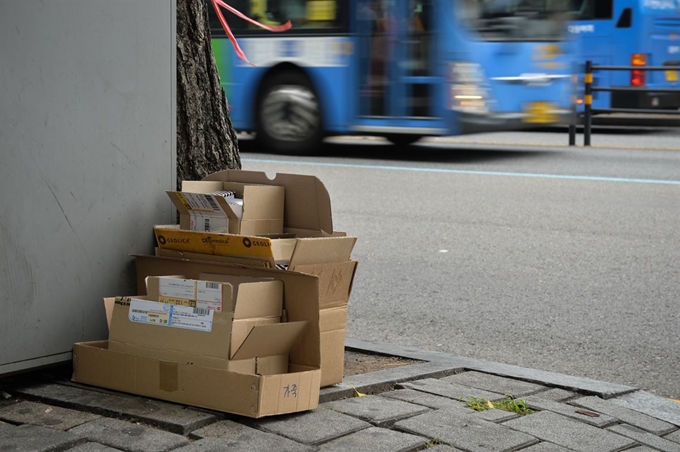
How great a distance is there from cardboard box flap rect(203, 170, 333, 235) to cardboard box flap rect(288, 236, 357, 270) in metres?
0.15

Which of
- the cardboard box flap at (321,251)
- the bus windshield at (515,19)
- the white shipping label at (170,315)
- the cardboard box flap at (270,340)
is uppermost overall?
the bus windshield at (515,19)

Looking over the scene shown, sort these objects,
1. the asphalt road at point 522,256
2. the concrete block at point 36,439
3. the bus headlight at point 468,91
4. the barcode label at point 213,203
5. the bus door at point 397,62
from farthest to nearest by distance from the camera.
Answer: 1. the bus door at point 397,62
2. the bus headlight at point 468,91
3. the asphalt road at point 522,256
4. the barcode label at point 213,203
5. the concrete block at point 36,439

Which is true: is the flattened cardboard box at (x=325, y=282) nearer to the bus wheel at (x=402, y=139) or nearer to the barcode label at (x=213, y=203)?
the barcode label at (x=213, y=203)

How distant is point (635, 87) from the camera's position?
16656mm

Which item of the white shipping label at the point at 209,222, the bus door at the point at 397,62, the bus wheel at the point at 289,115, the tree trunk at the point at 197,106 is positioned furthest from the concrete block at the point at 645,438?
the bus wheel at the point at 289,115

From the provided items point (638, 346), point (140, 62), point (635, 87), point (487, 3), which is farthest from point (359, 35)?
point (140, 62)

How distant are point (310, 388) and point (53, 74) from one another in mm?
1276

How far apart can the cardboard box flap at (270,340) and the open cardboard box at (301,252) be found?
0.57 ft

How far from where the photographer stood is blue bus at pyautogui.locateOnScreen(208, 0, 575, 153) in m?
13.0

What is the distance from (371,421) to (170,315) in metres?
0.71

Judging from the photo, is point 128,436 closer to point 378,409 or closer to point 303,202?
point 378,409

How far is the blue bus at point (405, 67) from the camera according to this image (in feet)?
42.6

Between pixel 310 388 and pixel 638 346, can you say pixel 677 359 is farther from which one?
pixel 310 388

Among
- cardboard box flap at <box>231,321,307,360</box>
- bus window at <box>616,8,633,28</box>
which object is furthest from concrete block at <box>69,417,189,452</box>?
bus window at <box>616,8,633,28</box>
